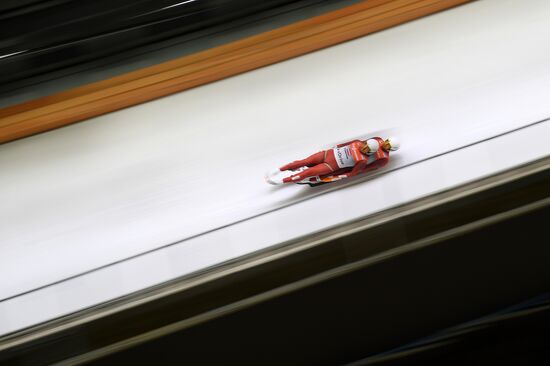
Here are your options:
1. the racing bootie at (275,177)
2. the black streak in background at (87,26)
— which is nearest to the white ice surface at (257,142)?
the racing bootie at (275,177)

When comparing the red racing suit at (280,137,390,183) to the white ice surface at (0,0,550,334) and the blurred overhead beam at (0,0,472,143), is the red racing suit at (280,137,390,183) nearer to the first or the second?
the white ice surface at (0,0,550,334)

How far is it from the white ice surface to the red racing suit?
8 cm

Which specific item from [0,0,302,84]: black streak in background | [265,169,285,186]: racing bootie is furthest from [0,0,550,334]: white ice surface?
[0,0,302,84]: black streak in background

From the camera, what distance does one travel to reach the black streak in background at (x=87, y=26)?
2.55 meters

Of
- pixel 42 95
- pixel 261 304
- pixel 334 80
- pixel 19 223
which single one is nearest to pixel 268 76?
pixel 334 80

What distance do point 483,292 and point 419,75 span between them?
4.26 feet

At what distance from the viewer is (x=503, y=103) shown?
7.78ft

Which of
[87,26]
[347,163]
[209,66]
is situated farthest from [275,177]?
[87,26]

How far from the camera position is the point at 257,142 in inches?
97.5

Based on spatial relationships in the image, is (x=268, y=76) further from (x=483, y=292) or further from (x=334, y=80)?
(x=483, y=292)

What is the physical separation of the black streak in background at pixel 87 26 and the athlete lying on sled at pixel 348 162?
1155 millimetres

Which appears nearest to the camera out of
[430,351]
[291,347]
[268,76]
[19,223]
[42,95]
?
[291,347]

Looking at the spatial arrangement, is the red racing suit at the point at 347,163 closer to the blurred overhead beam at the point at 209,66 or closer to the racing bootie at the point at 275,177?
the racing bootie at the point at 275,177

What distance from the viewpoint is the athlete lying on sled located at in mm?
2021
